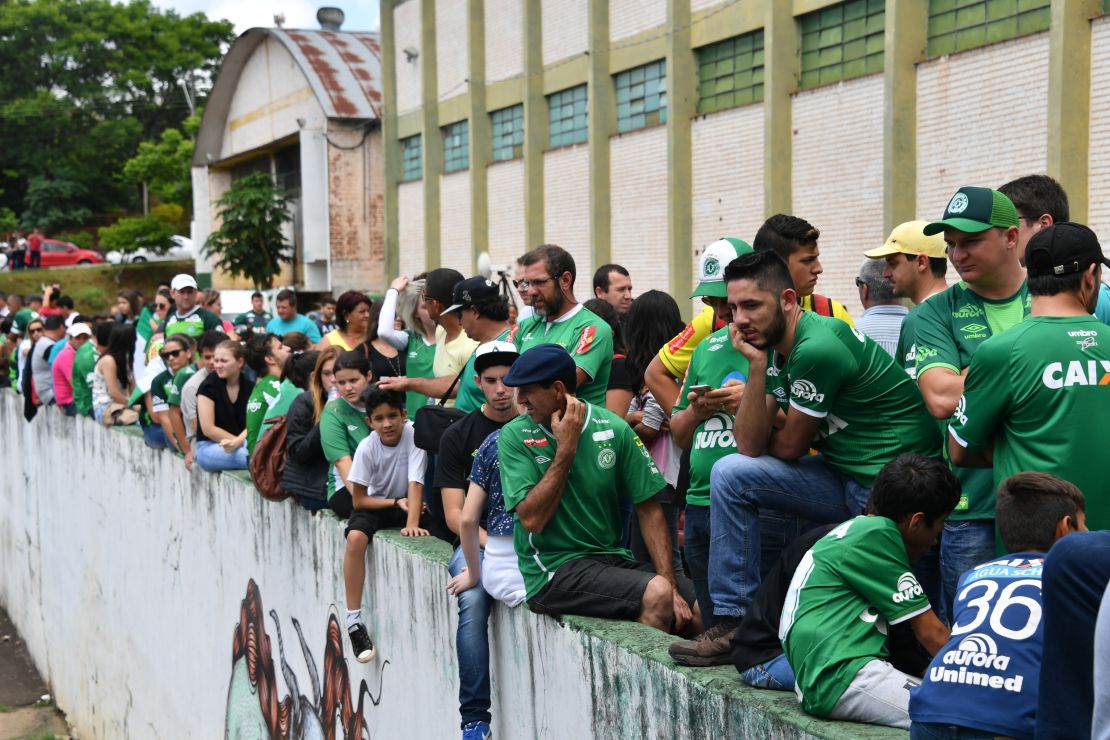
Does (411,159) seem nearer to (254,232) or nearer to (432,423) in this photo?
(254,232)

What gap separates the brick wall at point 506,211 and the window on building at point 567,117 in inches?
41.4

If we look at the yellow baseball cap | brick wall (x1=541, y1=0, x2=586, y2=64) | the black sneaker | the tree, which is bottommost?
the black sneaker

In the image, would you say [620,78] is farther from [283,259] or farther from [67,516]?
[283,259]

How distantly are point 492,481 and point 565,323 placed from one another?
1127 millimetres

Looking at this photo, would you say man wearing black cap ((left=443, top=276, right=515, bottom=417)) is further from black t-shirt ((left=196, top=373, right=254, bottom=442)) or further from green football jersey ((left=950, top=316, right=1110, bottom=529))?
black t-shirt ((left=196, top=373, right=254, bottom=442))

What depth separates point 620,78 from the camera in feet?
65.4

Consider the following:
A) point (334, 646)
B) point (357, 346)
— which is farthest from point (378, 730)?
point (357, 346)

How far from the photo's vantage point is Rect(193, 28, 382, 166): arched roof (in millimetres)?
30312

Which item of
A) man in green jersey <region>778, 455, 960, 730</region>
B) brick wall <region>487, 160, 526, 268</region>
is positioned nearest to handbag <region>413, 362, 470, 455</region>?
man in green jersey <region>778, 455, 960, 730</region>

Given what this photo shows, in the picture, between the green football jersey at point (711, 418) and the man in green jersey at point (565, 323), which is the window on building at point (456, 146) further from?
the green football jersey at point (711, 418)

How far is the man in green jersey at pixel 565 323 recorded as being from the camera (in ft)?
20.6

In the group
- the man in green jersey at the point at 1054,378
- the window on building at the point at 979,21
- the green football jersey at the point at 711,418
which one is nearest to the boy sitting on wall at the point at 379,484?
the green football jersey at the point at 711,418

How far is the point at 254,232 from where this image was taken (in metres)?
33.7

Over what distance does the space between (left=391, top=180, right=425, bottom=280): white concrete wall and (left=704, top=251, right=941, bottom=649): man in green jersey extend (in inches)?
890
